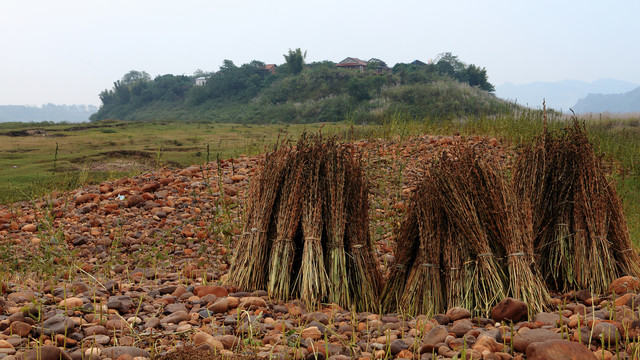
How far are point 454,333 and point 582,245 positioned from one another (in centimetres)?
159

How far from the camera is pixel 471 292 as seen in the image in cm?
333

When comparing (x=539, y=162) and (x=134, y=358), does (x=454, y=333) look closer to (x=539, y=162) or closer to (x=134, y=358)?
(x=134, y=358)

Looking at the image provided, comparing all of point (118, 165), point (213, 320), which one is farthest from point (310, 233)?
point (118, 165)

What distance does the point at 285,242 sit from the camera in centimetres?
365

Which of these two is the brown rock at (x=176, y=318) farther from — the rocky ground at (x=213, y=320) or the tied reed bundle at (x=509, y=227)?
the tied reed bundle at (x=509, y=227)

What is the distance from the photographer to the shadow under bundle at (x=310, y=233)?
357cm

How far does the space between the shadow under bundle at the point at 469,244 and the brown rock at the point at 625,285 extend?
0.56 metres

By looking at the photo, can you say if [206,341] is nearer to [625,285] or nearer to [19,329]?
[19,329]

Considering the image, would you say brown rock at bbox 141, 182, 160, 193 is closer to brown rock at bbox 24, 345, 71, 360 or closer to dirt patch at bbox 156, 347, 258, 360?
brown rock at bbox 24, 345, 71, 360

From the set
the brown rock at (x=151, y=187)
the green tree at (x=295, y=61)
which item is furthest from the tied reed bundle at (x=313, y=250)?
the green tree at (x=295, y=61)

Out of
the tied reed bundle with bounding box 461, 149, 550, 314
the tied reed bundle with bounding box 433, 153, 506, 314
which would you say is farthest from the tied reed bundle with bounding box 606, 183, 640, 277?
the tied reed bundle with bounding box 433, 153, 506, 314

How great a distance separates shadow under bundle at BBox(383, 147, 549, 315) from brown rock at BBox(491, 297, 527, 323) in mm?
148

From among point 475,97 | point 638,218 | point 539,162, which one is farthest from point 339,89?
point 539,162

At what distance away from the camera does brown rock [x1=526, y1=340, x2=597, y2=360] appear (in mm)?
2214
